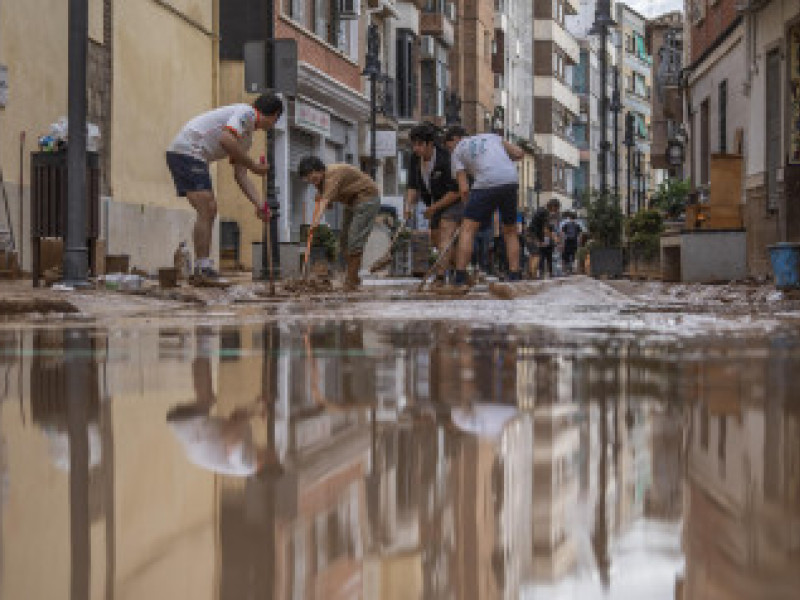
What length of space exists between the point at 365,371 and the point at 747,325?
130 inches

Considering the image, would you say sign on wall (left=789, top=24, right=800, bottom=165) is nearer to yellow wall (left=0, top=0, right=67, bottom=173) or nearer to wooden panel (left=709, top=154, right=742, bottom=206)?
wooden panel (left=709, top=154, right=742, bottom=206)

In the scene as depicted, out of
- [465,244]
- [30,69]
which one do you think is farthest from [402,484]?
[30,69]

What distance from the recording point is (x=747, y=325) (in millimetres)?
7414

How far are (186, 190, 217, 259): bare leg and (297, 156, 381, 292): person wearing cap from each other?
1.99 metres

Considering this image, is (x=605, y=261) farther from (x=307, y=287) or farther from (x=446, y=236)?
(x=307, y=287)

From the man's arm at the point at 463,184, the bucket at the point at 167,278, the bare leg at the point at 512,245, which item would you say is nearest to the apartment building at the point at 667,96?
the bare leg at the point at 512,245

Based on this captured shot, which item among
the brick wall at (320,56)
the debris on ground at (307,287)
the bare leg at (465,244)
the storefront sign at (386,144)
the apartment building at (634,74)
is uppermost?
the apartment building at (634,74)

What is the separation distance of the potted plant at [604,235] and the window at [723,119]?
3.30 metres

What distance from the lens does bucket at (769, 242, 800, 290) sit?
13.3 meters

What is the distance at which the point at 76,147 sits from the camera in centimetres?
1207

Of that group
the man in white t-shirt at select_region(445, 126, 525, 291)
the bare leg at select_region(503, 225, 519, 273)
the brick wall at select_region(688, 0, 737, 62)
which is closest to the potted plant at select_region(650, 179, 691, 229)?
the brick wall at select_region(688, 0, 737, 62)

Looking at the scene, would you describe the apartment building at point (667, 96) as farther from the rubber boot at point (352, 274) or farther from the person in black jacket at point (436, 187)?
the rubber boot at point (352, 274)

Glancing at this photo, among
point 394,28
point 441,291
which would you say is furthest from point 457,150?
point 394,28

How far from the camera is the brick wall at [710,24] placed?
27734 mm
